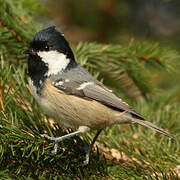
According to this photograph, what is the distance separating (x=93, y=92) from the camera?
4.31ft

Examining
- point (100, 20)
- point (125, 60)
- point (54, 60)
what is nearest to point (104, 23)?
point (100, 20)

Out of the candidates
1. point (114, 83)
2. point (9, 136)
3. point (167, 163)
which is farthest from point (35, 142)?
Answer: point (114, 83)

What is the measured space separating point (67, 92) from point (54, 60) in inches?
6.8

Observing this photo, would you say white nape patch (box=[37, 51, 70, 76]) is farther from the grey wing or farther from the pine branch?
the pine branch

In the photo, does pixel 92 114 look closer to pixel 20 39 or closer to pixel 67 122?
pixel 67 122

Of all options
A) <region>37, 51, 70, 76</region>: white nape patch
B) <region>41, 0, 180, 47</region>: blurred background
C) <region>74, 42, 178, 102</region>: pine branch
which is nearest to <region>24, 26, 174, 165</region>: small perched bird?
<region>37, 51, 70, 76</region>: white nape patch

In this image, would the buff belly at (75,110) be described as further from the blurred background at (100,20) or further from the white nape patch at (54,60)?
the blurred background at (100,20)

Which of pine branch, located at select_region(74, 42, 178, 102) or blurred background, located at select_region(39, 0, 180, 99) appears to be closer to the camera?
pine branch, located at select_region(74, 42, 178, 102)

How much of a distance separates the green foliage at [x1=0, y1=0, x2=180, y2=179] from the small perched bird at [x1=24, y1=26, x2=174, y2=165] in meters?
0.07

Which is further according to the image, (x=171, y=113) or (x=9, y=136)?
(x=171, y=113)

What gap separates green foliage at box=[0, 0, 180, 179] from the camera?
3.07ft

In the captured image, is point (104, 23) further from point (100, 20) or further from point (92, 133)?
point (92, 133)

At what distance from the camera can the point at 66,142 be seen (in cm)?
107

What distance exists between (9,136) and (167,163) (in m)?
0.66
